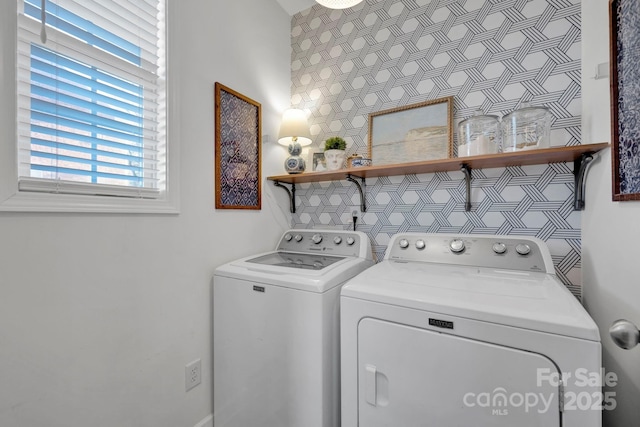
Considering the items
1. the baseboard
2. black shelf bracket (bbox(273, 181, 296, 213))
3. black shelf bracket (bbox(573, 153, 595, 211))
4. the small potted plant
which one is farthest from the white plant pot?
the baseboard

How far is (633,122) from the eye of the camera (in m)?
0.83

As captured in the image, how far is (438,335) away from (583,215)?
1028mm

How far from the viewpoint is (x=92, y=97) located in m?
1.10

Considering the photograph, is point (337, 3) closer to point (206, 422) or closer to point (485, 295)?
point (485, 295)

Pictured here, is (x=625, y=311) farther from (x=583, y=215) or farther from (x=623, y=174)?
(x=583, y=215)

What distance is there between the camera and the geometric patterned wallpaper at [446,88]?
1.38 m

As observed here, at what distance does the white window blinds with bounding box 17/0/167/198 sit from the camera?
95 cm

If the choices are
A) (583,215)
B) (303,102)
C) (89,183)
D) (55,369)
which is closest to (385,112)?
(303,102)

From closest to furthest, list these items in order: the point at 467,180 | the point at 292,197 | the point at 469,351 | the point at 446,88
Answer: the point at 469,351, the point at 467,180, the point at 446,88, the point at 292,197

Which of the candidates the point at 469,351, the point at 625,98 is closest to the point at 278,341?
the point at 469,351

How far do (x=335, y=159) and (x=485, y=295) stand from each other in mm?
1205

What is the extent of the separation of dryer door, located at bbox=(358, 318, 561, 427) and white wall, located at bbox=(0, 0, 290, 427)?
94 cm

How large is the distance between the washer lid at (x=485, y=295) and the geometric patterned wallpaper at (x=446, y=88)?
1.36ft

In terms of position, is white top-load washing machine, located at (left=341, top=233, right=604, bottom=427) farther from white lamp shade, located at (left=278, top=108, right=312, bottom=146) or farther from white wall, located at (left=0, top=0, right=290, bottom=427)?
white lamp shade, located at (left=278, top=108, right=312, bottom=146)
